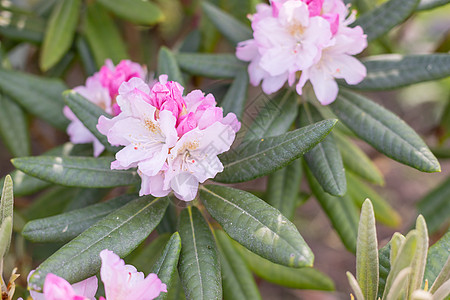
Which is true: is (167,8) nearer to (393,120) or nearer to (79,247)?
(393,120)

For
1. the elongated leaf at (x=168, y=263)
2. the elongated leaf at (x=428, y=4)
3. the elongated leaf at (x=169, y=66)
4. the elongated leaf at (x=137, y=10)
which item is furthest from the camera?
the elongated leaf at (x=137, y=10)

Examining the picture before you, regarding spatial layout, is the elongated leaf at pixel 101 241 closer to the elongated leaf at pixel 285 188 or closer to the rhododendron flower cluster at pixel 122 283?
the rhododendron flower cluster at pixel 122 283

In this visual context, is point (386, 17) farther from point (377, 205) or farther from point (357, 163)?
point (377, 205)

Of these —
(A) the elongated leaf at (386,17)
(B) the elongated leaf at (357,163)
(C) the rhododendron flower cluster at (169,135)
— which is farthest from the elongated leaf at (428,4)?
(C) the rhododendron flower cluster at (169,135)

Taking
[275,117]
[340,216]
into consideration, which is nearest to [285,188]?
[340,216]

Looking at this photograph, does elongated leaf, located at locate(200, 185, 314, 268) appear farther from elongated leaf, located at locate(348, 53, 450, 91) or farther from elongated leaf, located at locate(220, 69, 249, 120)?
elongated leaf, located at locate(348, 53, 450, 91)

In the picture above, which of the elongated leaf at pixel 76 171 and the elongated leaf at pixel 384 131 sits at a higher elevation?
the elongated leaf at pixel 384 131

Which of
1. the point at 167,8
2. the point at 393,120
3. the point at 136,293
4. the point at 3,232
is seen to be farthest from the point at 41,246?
the point at 167,8
